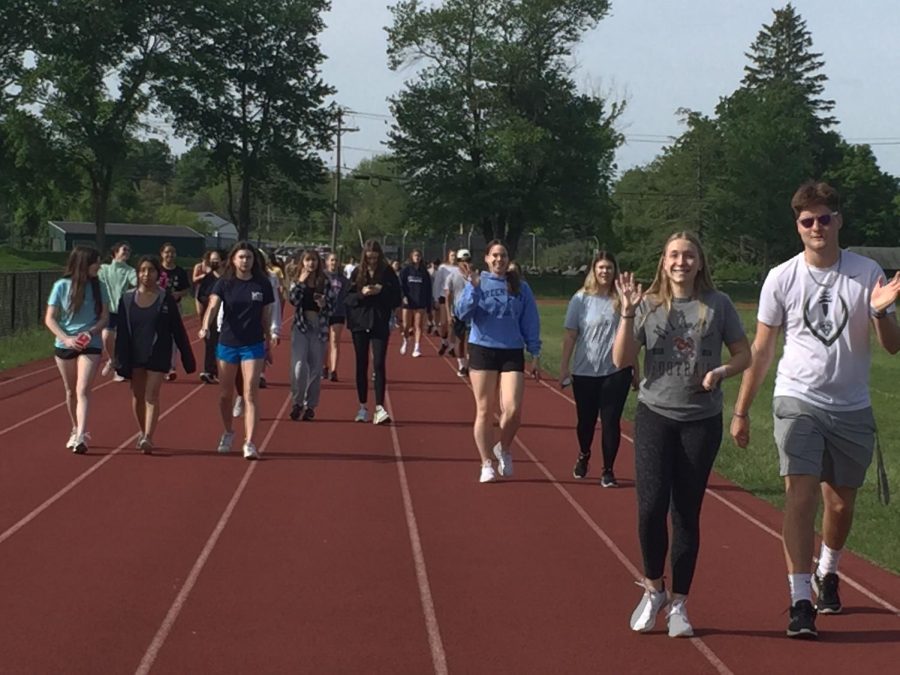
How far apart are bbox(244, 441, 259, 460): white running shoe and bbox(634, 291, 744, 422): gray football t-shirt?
5.54 m

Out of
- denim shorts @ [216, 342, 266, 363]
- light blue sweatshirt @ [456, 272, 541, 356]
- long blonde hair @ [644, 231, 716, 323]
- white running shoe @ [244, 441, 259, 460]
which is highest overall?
long blonde hair @ [644, 231, 716, 323]

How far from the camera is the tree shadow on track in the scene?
608 centimetres

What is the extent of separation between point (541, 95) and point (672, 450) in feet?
193

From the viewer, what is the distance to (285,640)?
19.4ft

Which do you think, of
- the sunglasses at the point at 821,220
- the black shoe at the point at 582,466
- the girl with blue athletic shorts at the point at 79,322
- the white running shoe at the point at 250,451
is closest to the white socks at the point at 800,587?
the sunglasses at the point at 821,220

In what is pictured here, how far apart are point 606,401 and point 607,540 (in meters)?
2.06

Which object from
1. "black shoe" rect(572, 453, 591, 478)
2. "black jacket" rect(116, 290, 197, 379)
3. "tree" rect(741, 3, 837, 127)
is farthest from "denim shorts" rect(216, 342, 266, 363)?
"tree" rect(741, 3, 837, 127)

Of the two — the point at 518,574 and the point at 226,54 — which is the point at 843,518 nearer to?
the point at 518,574

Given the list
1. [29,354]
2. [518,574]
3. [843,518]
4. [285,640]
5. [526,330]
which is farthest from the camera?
[29,354]

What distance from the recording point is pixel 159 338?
36.7 ft

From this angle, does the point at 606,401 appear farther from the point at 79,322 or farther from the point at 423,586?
the point at 79,322

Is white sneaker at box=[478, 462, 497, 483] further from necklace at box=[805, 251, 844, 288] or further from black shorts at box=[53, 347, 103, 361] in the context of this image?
necklace at box=[805, 251, 844, 288]

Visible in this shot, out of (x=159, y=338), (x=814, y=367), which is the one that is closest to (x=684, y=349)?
(x=814, y=367)

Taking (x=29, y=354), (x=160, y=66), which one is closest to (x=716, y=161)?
(x=160, y=66)
